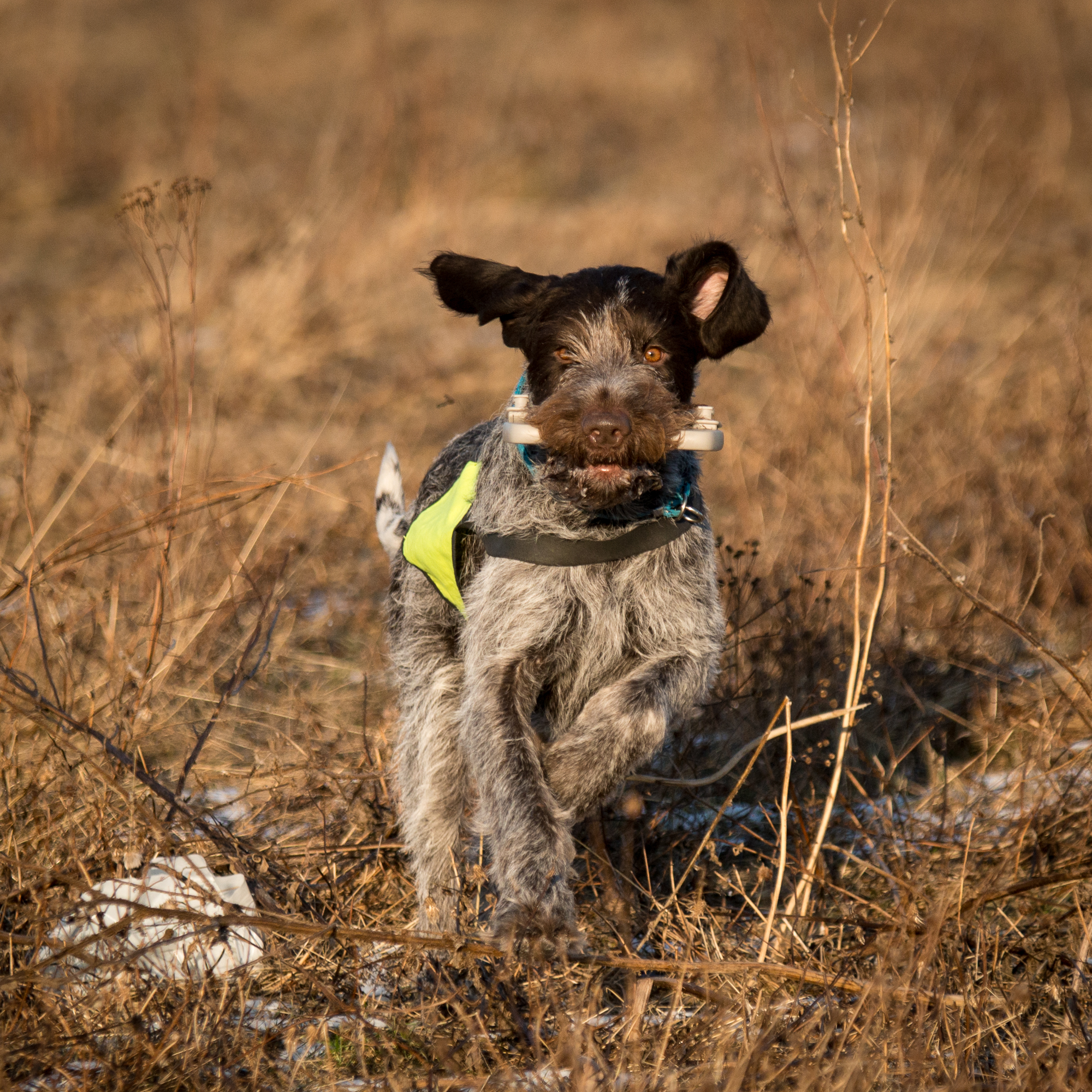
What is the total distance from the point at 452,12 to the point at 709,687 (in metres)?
19.8

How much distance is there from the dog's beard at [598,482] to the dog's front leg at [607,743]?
0.47 meters

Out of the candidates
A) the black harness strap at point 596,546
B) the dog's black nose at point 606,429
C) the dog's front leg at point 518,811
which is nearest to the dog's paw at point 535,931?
the dog's front leg at point 518,811

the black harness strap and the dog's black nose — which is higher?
the dog's black nose

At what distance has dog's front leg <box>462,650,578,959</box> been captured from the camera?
9.29ft

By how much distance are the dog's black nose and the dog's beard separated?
78mm

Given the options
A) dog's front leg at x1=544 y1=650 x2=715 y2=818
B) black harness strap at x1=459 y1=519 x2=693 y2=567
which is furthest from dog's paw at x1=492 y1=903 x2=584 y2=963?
black harness strap at x1=459 y1=519 x2=693 y2=567

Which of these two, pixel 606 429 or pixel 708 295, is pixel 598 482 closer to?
pixel 606 429

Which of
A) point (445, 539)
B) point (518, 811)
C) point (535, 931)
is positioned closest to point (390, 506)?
point (445, 539)

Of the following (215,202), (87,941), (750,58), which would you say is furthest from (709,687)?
(215,202)

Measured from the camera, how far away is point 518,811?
2.96 meters

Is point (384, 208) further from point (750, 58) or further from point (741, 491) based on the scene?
point (750, 58)

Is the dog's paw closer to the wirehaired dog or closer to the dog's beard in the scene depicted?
the wirehaired dog

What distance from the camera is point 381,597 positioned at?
6.09 m

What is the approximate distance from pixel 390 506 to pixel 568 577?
1.15 m
